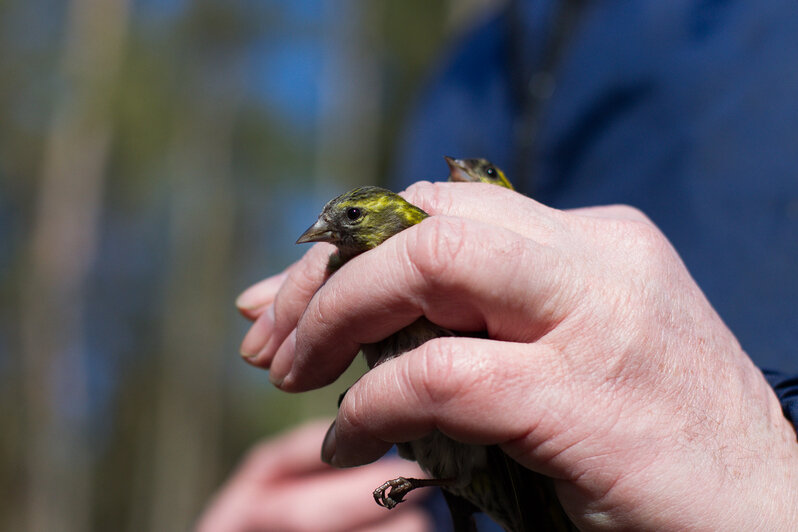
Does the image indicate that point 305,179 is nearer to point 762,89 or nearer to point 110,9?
point 110,9

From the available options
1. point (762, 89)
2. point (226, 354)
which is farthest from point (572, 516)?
point (226, 354)

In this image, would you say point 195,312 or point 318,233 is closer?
point 318,233

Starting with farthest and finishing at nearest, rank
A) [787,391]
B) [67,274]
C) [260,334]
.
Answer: [67,274], [260,334], [787,391]

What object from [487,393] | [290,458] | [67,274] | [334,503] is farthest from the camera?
[67,274]

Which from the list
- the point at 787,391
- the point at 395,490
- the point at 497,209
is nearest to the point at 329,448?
the point at 395,490

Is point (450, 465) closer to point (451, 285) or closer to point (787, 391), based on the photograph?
point (451, 285)

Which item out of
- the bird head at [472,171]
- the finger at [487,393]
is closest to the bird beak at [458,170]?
the bird head at [472,171]

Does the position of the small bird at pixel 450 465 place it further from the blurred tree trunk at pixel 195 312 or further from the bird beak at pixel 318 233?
the blurred tree trunk at pixel 195 312
